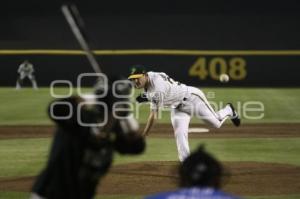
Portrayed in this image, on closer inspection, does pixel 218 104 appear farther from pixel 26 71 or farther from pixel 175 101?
pixel 175 101

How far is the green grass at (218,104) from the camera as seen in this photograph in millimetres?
19984

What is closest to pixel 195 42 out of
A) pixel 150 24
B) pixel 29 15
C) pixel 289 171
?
pixel 150 24

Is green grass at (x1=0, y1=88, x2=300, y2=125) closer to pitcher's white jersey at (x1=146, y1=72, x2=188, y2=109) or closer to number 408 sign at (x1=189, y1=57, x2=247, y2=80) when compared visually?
number 408 sign at (x1=189, y1=57, x2=247, y2=80)

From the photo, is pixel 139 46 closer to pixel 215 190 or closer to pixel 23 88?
pixel 23 88

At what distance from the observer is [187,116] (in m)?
10.4

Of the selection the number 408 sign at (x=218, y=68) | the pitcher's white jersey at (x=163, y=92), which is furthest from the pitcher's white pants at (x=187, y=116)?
the number 408 sign at (x=218, y=68)

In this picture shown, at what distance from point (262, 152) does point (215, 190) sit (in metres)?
10.0

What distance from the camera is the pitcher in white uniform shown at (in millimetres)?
10016

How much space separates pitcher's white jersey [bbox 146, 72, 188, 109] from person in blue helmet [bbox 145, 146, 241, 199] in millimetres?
6963

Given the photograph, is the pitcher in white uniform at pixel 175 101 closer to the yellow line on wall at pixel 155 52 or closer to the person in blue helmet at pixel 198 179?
the person in blue helmet at pixel 198 179

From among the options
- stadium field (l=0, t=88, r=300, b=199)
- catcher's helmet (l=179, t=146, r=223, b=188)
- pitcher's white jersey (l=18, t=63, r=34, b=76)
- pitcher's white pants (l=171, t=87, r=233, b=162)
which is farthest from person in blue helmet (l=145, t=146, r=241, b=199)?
pitcher's white jersey (l=18, t=63, r=34, b=76)

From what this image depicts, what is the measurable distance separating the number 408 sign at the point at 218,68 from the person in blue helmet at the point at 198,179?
26.9 metres

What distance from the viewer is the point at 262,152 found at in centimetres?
1310

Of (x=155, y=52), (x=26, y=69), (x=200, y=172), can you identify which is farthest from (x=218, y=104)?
(x=200, y=172)
